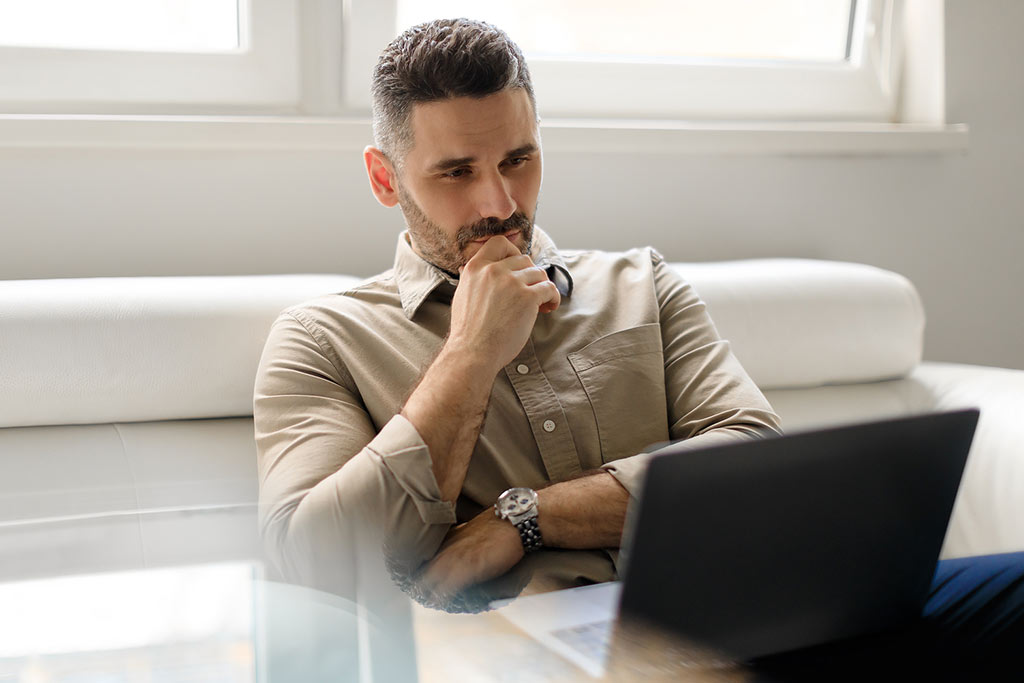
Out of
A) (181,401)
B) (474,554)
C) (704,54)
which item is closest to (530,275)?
(474,554)

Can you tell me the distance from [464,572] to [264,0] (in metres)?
1.14

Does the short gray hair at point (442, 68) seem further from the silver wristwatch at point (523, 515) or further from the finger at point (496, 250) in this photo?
the silver wristwatch at point (523, 515)

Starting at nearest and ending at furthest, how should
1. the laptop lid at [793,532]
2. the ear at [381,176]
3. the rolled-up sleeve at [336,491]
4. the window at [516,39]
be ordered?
the laptop lid at [793,532]
the rolled-up sleeve at [336,491]
the ear at [381,176]
the window at [516,39]

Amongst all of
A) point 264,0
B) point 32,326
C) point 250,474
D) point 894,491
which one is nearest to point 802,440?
point 894,491

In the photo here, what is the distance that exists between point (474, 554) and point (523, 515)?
0.08 meters

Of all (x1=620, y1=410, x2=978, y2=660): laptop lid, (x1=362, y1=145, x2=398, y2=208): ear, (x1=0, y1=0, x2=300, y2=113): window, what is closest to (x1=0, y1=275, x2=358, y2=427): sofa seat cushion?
(x1=362, y1=145, x2=398, y2=208): ear

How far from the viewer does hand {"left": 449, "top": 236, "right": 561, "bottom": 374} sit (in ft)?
3.98

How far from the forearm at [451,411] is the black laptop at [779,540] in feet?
1.34

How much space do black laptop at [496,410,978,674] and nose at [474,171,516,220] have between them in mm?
678

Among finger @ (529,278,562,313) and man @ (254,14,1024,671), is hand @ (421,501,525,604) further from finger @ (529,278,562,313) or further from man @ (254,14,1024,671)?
finger @ (529,278,562,313)

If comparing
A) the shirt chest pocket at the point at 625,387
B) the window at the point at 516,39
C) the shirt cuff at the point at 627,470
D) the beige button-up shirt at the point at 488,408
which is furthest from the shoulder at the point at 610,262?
the window at the point at 516,39

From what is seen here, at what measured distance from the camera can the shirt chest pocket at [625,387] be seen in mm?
1315

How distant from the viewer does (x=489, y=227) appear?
4.36 ft

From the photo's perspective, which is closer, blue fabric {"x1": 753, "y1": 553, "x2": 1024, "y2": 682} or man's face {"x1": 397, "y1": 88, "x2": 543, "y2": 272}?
blue fabric {"x1": 753, "y1": 553, "x2": 1024, "y2": 682}
